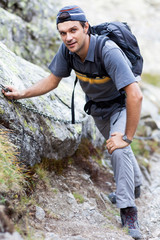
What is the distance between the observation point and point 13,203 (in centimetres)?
382

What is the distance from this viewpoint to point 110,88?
5078 mm

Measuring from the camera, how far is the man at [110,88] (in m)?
4.38

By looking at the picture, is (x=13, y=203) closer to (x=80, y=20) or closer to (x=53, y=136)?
(x=53, y=136)

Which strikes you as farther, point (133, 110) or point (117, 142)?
point (117, 142)

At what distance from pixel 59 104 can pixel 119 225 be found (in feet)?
10.2

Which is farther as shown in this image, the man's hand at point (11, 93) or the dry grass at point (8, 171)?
the man's hand at point (11, 93)

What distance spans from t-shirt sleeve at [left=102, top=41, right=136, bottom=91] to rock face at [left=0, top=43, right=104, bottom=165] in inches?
73.5

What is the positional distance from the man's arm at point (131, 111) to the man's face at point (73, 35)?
1.13 metres

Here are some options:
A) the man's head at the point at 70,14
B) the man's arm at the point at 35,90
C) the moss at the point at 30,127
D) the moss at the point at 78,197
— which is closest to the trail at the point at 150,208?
the moss at the point at 78,197

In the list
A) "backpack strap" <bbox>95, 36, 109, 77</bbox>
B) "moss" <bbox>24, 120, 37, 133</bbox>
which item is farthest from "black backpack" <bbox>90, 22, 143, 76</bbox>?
"moss" <bbox>24, 120, 37, 133</bbox>

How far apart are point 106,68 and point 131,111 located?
2.73 feet

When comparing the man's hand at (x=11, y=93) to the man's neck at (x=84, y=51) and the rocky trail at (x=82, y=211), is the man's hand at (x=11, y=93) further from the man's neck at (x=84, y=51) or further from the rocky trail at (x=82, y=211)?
the rocky trail at (x=82, y=211)

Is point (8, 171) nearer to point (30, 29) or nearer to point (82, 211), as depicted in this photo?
point (82, 211)

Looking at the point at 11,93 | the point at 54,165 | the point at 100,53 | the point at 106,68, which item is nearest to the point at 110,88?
the point at 106,68
